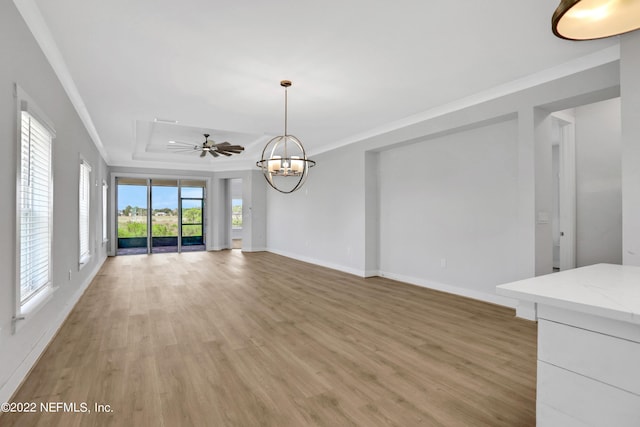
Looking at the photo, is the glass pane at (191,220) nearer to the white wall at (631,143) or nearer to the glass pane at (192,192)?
the glass pane at (192,192)

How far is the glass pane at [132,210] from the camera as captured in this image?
9727mm

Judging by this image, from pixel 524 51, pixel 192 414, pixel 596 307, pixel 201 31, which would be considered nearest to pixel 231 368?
pixel 192 414

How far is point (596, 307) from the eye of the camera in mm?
1146

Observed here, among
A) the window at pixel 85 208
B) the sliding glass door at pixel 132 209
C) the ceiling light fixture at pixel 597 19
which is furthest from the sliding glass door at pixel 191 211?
the ceiling light fixture at pixel 597 19

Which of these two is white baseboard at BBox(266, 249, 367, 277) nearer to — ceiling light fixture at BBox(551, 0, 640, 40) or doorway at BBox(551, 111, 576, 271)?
doorway at BBox(551, 111, 576, 271)

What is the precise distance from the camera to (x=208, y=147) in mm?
6695

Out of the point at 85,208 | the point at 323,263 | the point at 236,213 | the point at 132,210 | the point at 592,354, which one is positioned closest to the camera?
the point at 592,354

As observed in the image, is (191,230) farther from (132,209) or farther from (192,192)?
(132,209)

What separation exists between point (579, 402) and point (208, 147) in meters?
6.65

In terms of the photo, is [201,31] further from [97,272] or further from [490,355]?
[97,272]

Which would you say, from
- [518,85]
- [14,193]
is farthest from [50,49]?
[518,85]

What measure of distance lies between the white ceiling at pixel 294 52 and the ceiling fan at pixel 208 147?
4.65 ft

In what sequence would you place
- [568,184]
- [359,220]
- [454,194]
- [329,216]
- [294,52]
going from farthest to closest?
[329,216] < [359,220] < [568,184] < [454,194] < [294,52]

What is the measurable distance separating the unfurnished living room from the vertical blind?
29mm
